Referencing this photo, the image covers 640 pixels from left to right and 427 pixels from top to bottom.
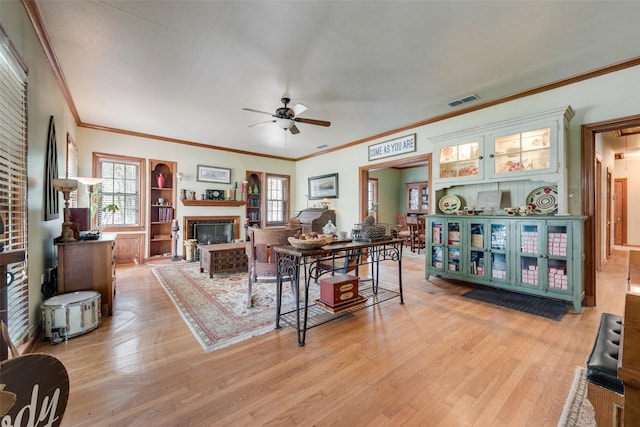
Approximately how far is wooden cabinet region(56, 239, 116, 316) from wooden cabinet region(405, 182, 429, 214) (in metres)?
8.33

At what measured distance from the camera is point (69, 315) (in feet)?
7.65

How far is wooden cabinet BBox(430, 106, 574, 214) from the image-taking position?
10.1 feet

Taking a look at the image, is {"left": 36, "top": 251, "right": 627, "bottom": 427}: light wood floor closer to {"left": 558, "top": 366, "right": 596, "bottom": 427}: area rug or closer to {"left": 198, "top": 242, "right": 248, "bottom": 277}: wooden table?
{"left": 558, "top": 366, "right": 596, "bottom": 427}: area rug

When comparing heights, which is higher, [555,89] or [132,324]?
[555,89]

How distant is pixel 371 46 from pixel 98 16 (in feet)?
7.93

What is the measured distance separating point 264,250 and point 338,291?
1.01m

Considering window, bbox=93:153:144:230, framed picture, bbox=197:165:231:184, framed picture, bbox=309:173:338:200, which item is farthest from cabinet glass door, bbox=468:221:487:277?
window, bbox=93:153:144:230

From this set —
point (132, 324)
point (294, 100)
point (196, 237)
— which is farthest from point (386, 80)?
point (196, 237)

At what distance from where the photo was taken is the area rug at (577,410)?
1423 mm

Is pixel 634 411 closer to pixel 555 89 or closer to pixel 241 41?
pixel 241 41

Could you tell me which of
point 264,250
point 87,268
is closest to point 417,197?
point 264,250

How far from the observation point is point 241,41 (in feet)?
8.30

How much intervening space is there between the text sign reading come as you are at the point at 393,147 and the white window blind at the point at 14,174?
5.00 metres

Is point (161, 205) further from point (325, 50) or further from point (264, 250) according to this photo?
point (325, 50)
